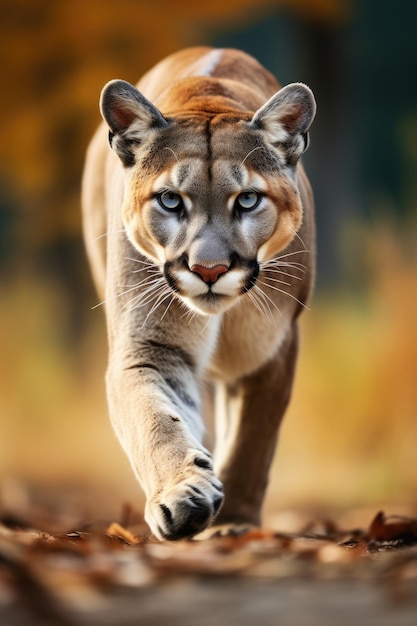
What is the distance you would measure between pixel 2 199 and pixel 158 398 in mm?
8710

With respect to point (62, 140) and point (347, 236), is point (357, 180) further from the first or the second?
point (62, 140)

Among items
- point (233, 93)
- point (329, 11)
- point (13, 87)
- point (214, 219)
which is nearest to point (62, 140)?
point (13, 87)

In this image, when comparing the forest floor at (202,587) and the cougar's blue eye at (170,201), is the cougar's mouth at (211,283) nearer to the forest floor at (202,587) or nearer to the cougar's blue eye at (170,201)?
the cougar's blue eye at (170,201)

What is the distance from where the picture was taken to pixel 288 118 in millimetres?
4305

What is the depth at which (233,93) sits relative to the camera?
472cm

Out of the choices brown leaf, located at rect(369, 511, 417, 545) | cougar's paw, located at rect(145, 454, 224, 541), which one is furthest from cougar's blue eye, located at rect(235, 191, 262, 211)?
brown leaf, located at rect(369, 511, 417, 545)

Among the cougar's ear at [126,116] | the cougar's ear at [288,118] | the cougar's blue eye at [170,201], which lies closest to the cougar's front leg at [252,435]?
the cougar's ear at [288,118]

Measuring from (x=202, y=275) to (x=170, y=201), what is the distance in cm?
39

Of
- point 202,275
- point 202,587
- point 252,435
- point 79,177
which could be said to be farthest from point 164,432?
point 79,177

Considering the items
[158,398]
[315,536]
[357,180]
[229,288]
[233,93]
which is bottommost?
[315,536]

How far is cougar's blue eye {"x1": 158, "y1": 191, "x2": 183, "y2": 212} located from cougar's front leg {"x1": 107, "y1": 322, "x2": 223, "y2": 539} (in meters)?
0.51

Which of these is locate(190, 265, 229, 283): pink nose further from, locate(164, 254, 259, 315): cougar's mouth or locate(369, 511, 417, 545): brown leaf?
locate(369, 511, 417, 545): brown leaf

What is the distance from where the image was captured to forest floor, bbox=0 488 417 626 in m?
2.38

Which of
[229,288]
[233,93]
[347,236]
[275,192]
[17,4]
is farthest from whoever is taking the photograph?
[17,4]
